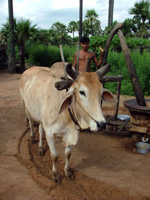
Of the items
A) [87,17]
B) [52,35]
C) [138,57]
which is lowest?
[138,57]

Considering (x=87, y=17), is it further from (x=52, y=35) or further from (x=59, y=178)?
(x=59, y=178)

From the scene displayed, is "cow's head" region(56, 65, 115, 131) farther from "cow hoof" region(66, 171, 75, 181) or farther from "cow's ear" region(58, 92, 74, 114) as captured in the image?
"cow hoof" region(66, 171, 75, 181)

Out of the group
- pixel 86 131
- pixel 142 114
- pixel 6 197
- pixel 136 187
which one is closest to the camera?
pixel 6 197

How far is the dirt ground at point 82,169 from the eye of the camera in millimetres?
2738

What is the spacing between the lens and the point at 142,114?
369 centimetres

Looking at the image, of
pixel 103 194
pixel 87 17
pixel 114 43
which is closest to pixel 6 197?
pixel 103 194

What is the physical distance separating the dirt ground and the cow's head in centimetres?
99

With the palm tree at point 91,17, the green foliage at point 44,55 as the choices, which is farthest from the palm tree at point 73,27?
the green foliage at point 44,55

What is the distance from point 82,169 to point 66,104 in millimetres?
1417

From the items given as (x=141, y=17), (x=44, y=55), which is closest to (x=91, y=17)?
(x=141, y=17)

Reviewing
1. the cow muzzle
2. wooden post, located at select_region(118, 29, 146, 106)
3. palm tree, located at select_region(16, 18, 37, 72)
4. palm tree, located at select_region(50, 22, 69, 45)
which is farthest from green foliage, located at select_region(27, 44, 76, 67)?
palm tree, located at select_region(50, 22, 69, 45)

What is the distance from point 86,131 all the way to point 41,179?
1987 mm

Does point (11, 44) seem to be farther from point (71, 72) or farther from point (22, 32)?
point (71, 72)

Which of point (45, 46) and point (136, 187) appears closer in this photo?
point (136, 187)
